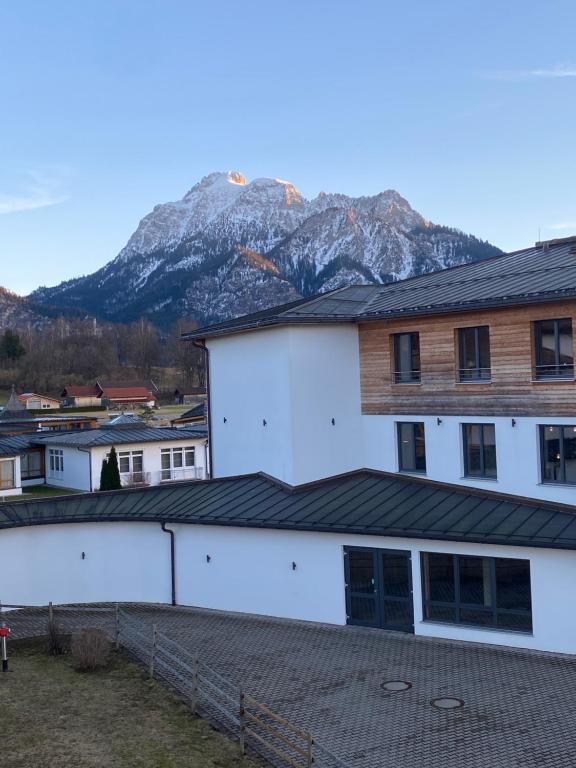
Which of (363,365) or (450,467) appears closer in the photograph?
(450,467)

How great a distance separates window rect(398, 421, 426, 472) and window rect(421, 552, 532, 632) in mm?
4329

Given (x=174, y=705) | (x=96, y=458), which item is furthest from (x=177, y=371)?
(x=174, y=705)

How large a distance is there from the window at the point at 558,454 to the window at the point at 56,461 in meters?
34.0

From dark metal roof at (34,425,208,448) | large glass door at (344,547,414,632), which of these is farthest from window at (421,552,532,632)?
dark metal roof at (34,425,208,448)

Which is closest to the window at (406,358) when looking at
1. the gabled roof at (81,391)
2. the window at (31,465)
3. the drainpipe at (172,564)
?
the drainpipe at (172,564)

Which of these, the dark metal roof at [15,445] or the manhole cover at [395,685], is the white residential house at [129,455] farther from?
the manhole cover at [395,685]

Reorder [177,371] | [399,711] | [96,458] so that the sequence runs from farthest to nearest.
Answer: [177,371], [96,458], [399,711]

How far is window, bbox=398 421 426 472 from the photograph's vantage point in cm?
2144

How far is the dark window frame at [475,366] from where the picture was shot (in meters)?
19.7

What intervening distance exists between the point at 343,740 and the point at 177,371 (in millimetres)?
127274

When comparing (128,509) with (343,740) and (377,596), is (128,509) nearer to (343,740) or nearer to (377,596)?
(377,596)

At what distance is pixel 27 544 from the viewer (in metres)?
20.8

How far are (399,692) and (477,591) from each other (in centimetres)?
370

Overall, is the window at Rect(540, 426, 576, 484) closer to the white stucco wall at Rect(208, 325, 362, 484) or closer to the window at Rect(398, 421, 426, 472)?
the window at Rect(398, 421, 426, 472)
